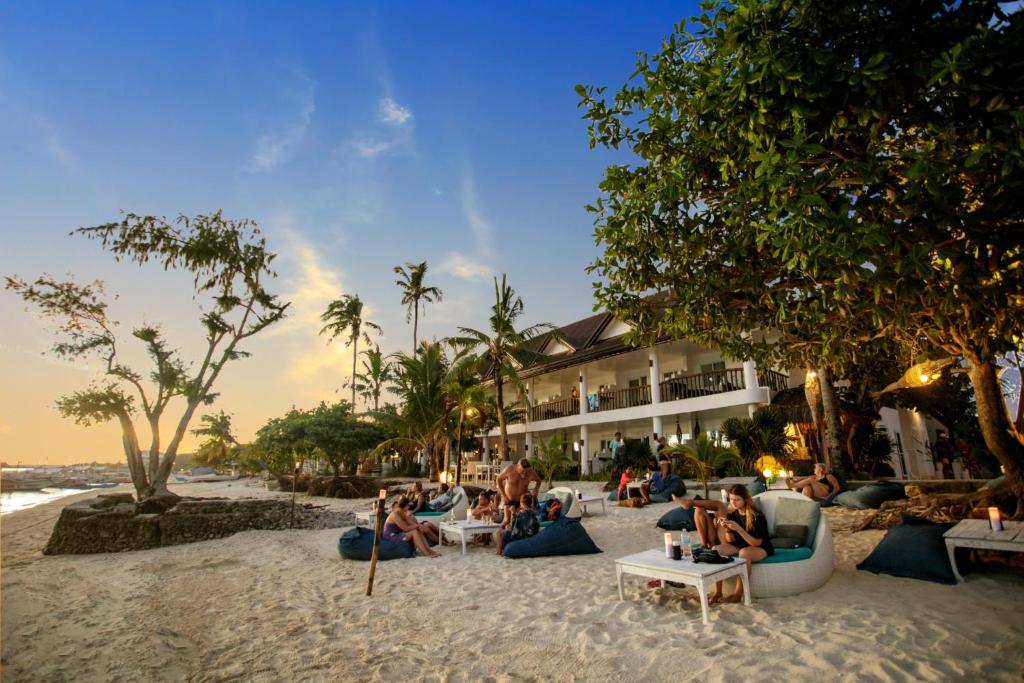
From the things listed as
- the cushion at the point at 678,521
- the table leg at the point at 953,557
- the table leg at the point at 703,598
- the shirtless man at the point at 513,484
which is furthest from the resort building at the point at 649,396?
the table leg at the point at 703,598

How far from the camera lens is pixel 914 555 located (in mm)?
5250

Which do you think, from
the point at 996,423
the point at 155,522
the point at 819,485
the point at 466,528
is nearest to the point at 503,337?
the point at 819,485

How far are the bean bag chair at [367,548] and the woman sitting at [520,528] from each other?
1.40m

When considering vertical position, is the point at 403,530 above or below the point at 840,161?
below

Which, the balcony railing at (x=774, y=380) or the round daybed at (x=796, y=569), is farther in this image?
the balcony railing at (x=774, y=380)

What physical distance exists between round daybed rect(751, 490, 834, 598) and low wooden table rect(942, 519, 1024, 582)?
3.76 ft

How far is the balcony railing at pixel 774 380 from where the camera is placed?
1670 cm

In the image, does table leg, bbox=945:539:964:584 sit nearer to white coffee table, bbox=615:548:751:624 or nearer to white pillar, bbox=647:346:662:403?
white coffee table, bbox=615:548:751:624

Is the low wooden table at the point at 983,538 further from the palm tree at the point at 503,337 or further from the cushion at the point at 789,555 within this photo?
the palm tree at the point at 503,337

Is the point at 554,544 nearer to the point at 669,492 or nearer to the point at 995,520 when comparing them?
the point at 995,520

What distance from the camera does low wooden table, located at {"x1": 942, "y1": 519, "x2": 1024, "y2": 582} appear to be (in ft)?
15.4

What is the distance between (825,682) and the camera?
10.2 ft

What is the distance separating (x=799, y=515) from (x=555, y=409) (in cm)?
1924

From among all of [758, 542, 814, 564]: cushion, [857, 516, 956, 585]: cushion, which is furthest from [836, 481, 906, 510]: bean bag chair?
[758, 542, 814, 564]: cushion
